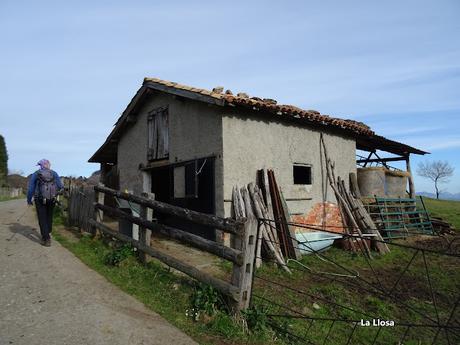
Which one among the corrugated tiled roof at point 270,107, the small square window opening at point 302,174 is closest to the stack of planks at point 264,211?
the corrugated tiled roof at point 270,107

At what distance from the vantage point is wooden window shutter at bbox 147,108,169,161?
10.2 m

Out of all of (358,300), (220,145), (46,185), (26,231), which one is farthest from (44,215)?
(358,300)

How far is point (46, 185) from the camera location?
682 cm

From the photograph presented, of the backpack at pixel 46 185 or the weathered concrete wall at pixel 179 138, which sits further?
the weathered concrete wall at pixel 179 138

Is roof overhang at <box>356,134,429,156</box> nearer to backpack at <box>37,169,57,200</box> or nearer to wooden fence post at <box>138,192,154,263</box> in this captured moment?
wooden fence post at <box>138,192,154,263</box>

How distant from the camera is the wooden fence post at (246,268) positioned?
13.6ft

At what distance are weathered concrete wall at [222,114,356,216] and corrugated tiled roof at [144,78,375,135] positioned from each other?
17.6 inches

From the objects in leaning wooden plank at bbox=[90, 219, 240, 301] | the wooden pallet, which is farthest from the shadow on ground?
the wooden pallet

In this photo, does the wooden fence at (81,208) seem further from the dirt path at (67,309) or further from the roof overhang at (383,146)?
the roof overhang at (383,146)

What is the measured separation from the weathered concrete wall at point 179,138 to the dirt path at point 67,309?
12.1 ft

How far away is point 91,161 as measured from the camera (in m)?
15.1

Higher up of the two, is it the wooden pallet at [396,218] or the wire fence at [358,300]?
the wooden pallet at [396,218]

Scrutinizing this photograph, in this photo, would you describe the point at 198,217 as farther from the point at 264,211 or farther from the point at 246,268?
the point at 264,211

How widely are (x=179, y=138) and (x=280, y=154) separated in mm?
2854
